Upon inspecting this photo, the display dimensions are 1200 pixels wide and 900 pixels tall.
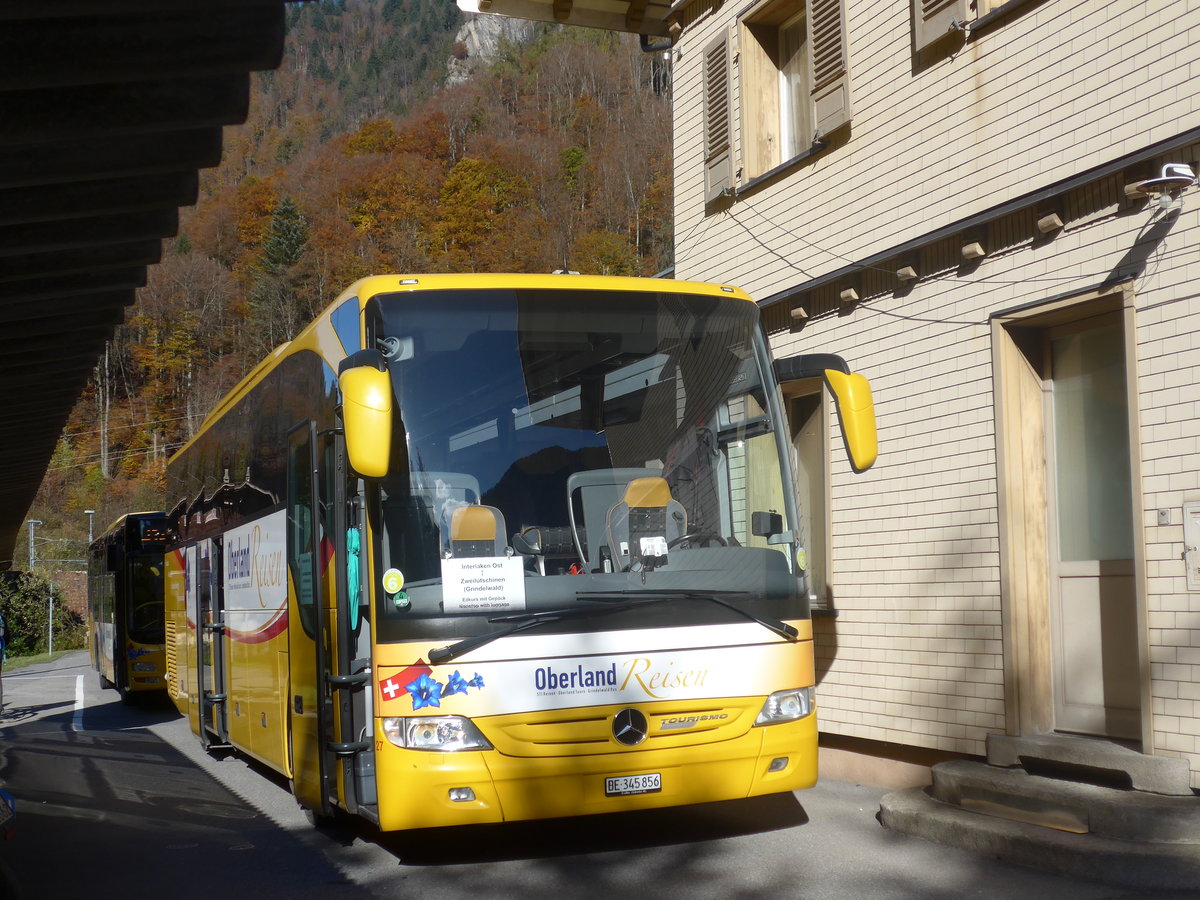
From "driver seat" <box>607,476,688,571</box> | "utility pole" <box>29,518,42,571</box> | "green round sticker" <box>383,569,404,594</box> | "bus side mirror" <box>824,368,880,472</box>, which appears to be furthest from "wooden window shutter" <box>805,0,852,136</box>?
"utility pole" <box>29,518,42,571</box>

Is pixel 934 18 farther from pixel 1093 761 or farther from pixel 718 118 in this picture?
pixel 1093 761

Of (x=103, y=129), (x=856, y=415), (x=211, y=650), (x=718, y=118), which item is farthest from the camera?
(x=718, y=118)

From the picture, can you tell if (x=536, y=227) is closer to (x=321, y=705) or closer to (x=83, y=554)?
(x=83, y=554)

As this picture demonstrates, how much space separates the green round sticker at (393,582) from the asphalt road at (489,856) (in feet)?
4.97

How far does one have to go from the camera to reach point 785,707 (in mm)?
7328

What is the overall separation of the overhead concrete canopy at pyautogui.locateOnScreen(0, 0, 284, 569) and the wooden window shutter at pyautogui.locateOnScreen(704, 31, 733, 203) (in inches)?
219

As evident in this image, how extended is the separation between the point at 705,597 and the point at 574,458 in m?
1.00

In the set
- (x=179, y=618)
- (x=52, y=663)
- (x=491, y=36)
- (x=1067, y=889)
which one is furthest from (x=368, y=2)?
(x=1067, y=889)

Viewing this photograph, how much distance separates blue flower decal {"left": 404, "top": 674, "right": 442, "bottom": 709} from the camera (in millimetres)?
6613

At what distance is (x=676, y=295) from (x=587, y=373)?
82 centimetres

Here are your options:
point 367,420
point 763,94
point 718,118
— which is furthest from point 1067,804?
point 718,118

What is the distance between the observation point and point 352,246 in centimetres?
6141

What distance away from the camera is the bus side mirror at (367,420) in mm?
6156

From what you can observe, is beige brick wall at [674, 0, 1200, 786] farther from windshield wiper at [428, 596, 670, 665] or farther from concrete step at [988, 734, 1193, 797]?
windshield wiper at [428, 596, 670, 665]
